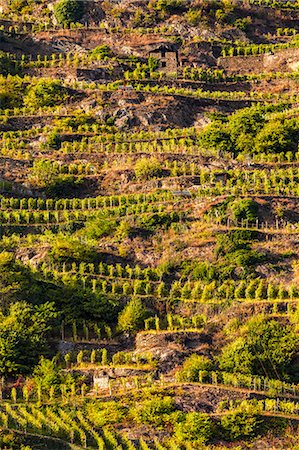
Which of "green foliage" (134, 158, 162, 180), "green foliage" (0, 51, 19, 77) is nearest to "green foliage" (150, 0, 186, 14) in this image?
"green foliage" (0, 51, 19, 77)

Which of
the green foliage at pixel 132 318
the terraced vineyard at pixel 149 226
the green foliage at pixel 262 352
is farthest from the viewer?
the green foliage at pixel 132 318

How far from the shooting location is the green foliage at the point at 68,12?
94.3 meters

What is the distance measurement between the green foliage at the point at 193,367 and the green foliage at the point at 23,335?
22.2 ft

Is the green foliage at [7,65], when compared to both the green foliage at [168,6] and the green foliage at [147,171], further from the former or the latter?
the green foliage at [147,171]

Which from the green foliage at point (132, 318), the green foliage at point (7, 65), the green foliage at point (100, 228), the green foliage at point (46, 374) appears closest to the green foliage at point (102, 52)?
the green foliage at point (7, 65)

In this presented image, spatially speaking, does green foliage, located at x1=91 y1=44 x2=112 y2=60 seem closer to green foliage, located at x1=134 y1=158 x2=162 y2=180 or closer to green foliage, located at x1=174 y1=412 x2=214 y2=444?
green foliage, located at x1=134 y1=158 x2=162 y2=180

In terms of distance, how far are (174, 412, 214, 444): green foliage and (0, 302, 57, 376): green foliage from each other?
8.59 metres

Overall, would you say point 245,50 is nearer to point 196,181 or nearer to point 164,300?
point 196,181

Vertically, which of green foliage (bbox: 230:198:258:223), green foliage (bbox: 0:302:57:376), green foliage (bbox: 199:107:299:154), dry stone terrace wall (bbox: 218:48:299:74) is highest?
dry stone terrace wall (bbox: 218:48:299:74)

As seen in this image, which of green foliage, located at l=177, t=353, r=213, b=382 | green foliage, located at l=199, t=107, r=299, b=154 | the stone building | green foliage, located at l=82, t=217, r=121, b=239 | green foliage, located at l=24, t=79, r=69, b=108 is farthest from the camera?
the stone building

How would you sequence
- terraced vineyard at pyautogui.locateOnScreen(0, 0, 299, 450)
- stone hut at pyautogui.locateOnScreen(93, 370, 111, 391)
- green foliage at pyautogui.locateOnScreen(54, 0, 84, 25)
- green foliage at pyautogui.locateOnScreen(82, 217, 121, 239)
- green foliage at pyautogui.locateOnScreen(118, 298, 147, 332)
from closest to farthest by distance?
terraced vineyard at pyautogui.locateOnScreen(0, 0, 299, 450) < stone hut at pyautogui.locateOnScreen(93, 370, 111, 391) < green foliage at pyautogui.locateOnScreen(118, 298, 147, 332) < green foliage at pyautogui.locateOnScreen(82, 217, 121, 239) < green foliage at pyautogui.locateOnScreen(54, 0, 84, 25)

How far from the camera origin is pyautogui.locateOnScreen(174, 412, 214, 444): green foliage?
46031 millimetres

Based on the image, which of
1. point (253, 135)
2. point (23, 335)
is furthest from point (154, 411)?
point (253, 135)

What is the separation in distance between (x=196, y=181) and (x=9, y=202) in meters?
11.3
